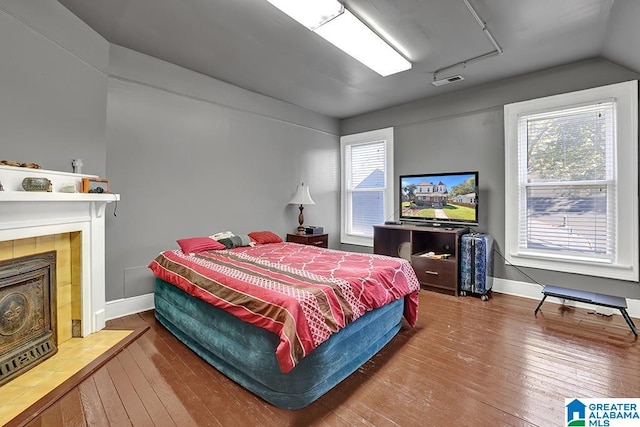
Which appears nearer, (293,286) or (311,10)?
(293,286)

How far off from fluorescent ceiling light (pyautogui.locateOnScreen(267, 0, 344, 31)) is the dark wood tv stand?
285 centimetres

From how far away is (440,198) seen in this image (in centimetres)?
424

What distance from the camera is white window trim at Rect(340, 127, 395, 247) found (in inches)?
198

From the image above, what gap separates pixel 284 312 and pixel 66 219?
2030 mm

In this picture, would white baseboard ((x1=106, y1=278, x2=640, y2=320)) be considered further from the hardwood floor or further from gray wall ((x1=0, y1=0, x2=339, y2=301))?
the hardwood floor

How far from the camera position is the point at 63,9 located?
240 cm

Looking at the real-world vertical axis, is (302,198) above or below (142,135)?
below

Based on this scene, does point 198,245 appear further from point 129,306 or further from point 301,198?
point 301,198

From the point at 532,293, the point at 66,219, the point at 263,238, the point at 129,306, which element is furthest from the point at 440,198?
the point at 66,219

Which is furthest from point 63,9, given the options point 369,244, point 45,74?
point 369,244

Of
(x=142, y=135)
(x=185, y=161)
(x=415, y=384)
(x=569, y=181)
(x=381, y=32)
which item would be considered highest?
(x=381, y=32)

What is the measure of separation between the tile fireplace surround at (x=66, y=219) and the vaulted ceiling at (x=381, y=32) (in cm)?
148

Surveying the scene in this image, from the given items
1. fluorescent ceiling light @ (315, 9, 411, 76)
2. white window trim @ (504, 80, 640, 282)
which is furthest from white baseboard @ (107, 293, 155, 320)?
white window trim @ (504, 80, 640, 282)

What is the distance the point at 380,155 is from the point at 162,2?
3725 millimetres
